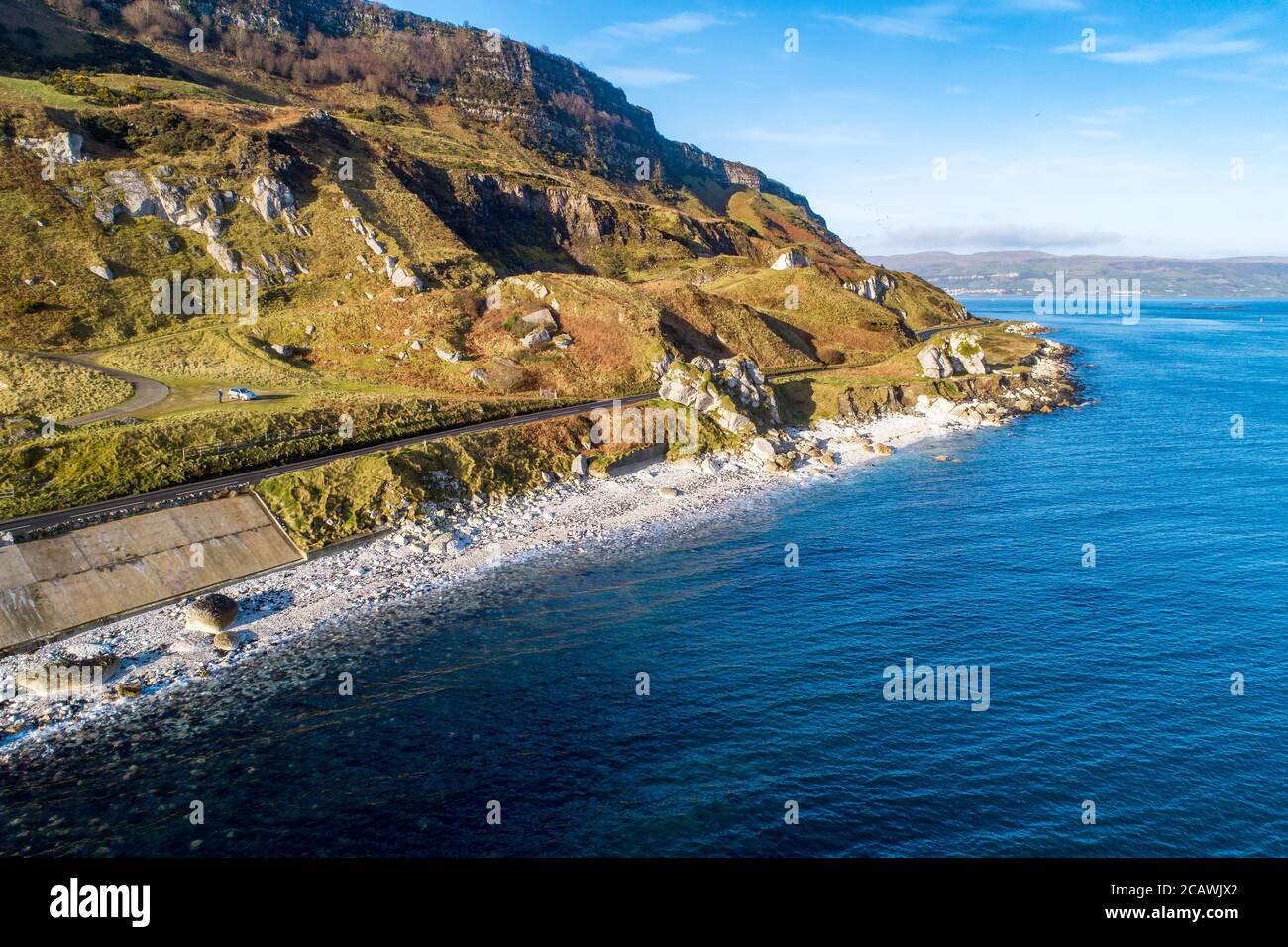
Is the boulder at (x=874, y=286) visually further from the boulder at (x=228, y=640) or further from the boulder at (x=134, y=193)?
the boulder at (x=228, y=640)

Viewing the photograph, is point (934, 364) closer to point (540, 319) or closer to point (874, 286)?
point (540, 319)

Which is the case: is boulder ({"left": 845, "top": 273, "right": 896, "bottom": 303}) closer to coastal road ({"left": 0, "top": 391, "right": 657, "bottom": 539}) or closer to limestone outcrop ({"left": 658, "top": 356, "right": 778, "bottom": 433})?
limestone outcrop ({"left": 658, "top": 356, "right": 778, "bottom": 433})

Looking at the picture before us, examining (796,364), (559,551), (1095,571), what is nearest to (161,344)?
(559,551)

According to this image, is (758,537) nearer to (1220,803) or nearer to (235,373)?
(1220,803)

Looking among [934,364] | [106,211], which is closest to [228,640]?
[106,211]

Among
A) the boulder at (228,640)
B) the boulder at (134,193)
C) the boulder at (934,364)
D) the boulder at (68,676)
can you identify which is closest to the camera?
the boulder at (68,676)

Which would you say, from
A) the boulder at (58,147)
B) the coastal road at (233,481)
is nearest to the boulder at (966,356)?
the coastal road at (233,481)
